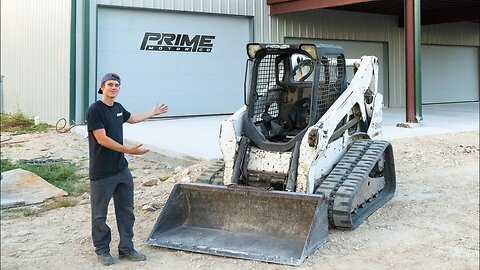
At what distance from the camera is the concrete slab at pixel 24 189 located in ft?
24.0

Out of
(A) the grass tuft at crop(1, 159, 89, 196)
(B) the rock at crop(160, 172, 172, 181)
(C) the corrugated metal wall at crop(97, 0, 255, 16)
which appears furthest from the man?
(C) the corrugated metal wall at crop(97, 0, 255, 16)

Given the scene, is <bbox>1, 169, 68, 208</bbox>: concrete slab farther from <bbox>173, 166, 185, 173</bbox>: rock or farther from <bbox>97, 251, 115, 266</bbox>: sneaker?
<bbox>97, 251, 115, 266</bbox>: sneaker

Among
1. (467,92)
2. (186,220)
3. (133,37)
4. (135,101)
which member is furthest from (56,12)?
(467,92)

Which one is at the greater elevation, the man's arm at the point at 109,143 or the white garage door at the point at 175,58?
the white garage door at the point at 175,58

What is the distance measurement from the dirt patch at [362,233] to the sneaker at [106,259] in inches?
2.8

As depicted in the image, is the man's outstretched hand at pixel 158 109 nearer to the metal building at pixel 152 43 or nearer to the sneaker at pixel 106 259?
the sneaker at pixel 106 259

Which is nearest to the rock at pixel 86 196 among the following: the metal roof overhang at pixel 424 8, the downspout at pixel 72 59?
the downspout at pixel 72 59

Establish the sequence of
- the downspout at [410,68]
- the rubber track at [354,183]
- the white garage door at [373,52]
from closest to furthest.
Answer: the rubber track at [354,183]
the downspout at [410,68]
the white garage door at [373,52]

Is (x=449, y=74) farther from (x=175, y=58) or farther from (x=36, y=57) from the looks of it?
(x=36, y=57)

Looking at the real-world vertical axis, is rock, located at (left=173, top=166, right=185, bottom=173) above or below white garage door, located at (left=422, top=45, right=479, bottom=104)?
below

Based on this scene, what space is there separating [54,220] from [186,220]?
66.9 inches

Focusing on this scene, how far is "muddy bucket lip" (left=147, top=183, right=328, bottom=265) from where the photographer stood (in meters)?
4.90

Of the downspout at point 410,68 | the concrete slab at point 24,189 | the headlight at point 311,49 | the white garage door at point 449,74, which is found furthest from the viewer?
the white garage door at point 449,74

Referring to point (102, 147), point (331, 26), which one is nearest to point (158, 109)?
point (102, 147)
